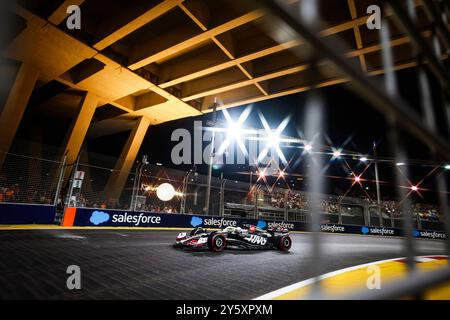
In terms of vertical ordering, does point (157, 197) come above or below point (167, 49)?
below

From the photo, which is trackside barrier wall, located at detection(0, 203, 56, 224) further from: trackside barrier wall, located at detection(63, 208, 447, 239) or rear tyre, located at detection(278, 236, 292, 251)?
rear tyre, located at detection(278, 236, 292, 251)

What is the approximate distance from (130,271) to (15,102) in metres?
11.6

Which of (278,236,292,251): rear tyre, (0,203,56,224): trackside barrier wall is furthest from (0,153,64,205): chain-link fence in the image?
(278,236,292,251): rear tyre

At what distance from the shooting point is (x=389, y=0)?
1232 millimetres

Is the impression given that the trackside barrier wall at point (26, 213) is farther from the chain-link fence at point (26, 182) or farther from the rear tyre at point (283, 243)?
the rear tyre at point (283, 243)

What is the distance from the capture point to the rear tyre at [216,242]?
6.48 m

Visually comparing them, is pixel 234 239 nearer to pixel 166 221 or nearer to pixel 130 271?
pixel 130 271

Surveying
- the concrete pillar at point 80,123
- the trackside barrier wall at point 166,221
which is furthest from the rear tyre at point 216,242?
the concrete pillar at point 80,123

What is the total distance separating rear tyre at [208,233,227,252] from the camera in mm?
6482

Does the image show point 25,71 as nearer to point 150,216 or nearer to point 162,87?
point 162,87

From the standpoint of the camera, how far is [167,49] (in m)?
10.2

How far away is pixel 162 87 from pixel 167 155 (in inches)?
900

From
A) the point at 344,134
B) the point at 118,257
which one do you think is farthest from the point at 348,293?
the point at 344,134

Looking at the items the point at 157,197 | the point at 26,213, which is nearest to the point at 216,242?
the point at 26,213
